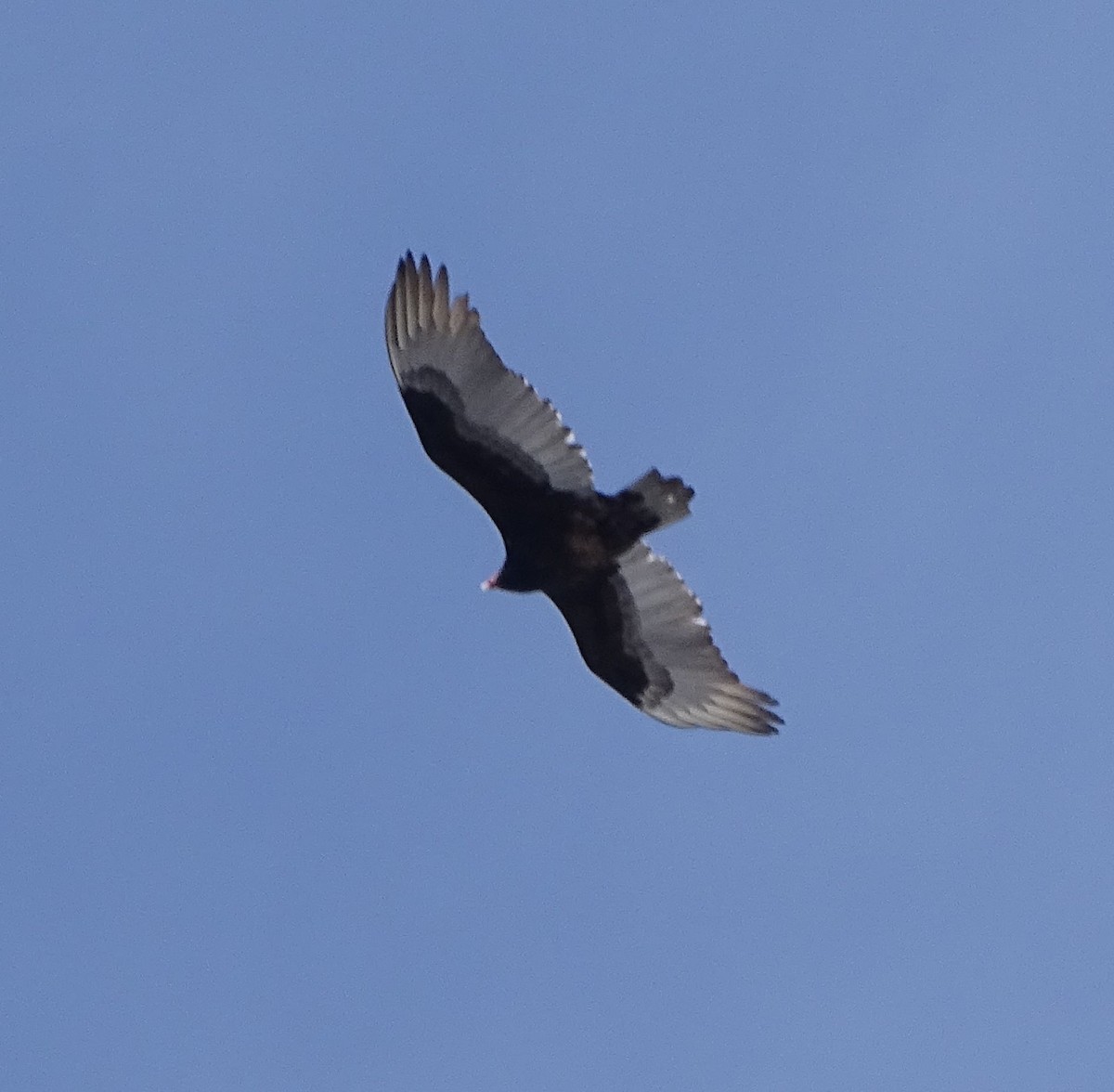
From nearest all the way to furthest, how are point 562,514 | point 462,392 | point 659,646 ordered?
point 462,392, point 562,514, point 659,646

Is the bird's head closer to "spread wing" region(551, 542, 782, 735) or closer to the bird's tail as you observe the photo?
"spread wing" region(551, 542, 782, 735)

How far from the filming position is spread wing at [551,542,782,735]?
18.3 metres

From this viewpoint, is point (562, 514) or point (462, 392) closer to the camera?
point (462, 392)

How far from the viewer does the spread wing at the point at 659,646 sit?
721 inches

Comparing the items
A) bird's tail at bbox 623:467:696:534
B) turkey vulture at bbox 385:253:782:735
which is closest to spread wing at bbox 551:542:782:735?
turkey vulture at bbox 385:253:782:735

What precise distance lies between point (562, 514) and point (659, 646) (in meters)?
1.54

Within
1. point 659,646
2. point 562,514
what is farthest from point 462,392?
point 659,646

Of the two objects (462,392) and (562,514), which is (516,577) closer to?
(562,514)

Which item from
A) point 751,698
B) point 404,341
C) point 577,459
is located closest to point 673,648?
point 751,698

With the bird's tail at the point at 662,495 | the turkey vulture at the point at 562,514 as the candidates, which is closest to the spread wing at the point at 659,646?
the turkey vulture at the point at 562,514

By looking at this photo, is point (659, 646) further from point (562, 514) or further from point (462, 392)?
point (462, 392)

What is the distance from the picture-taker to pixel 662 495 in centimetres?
1738

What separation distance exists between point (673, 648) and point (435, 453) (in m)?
2.59

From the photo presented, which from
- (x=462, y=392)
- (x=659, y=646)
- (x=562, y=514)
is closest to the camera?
(x=462, y=392)
